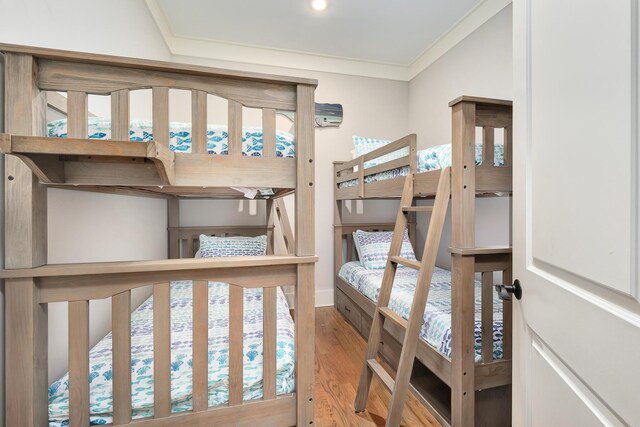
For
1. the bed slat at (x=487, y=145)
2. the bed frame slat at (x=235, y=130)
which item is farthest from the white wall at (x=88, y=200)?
the bed slat at (x=487, y=145)

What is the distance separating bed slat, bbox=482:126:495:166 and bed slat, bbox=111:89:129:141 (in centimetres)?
148

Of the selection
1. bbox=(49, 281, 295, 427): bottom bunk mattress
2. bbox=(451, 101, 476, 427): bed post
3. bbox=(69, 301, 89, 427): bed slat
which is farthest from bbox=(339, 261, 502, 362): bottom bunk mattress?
bbox=(69, 301, 89, 427): bed slat

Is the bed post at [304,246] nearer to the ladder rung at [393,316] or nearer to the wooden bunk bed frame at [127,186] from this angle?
the wooden bunk bed frame at [127,186]

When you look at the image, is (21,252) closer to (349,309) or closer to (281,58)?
(349,309)

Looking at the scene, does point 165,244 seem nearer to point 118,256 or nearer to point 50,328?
point 118,256

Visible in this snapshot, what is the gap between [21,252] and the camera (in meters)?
0.84

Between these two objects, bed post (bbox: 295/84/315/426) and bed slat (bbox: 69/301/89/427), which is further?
bed post (bbox: 295/84/315/426)

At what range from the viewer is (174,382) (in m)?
1.04

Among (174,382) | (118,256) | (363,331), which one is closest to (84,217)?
(118,256)

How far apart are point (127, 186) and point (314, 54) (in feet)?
9.30

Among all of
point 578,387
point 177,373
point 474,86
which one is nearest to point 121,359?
point 177,373

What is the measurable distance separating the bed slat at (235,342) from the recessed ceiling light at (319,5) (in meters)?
2.38

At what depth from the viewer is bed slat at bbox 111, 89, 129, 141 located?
92cm

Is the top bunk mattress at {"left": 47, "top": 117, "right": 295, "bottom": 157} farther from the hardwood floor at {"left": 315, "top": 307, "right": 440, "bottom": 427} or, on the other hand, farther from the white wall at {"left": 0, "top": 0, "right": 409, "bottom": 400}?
the hardwood floor at {"left": 315, "top": 307, "right": 440, "bottom": 427}
